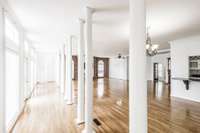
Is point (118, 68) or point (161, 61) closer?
point (161, 61)

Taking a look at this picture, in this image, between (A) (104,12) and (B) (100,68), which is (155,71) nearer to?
(B) (100,68)

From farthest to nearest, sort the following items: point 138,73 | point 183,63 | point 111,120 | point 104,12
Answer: point 183,63, point 111,120, point 104,12, point 138,73

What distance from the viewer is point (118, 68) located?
19688 mm

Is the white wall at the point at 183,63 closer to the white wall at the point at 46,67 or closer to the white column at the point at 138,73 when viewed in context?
the white column at the point at 138,73

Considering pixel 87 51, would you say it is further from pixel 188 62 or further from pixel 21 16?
pixel 188 62

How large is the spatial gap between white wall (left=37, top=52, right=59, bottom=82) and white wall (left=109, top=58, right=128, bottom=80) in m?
8.00

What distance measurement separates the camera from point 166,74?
13031 mm

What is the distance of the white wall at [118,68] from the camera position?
17.9m

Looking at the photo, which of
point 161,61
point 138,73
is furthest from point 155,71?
point 138,73

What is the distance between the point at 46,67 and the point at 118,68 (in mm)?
9136

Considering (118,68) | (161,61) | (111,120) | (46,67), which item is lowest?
(111,120)

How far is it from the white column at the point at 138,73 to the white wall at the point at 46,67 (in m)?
13.5

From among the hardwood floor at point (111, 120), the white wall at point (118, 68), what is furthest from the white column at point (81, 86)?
the white wall at point (118, 68)

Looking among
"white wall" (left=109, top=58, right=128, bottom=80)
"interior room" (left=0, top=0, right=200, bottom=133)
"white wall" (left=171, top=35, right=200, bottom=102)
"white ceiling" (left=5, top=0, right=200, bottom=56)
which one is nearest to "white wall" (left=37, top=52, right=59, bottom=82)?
"white wall" (left=109, top=58, right=128, bottom=80)
